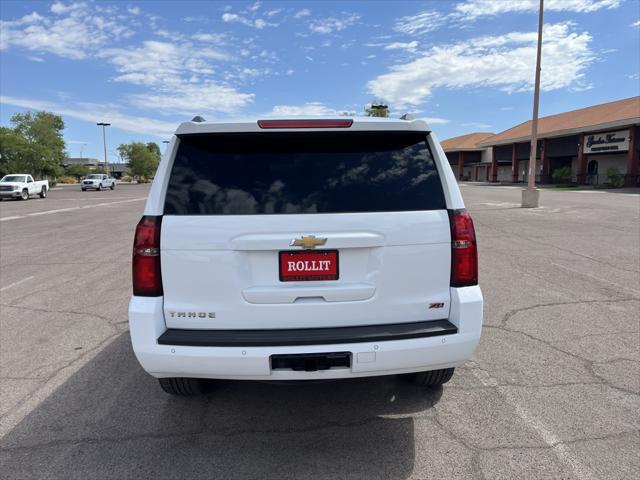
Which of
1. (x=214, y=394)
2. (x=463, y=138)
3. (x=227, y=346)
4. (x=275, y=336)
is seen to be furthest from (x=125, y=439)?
(x=463, y=138)

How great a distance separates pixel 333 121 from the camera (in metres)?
2.76

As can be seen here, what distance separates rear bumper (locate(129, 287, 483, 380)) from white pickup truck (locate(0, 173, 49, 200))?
36654 millimetres

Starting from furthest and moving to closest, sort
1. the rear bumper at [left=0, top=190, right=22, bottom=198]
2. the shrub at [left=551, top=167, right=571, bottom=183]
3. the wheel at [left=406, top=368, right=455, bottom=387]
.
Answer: the shrub at [left=551, top=167, right=571, bottom=183] → the rear bumper at [left=0, top=190, right=22, bottom=198] → the wheel at [left=406, top=368, right=455, bottom=387]

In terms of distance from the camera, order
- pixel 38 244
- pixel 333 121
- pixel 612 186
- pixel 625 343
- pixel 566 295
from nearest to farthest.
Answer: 1. pixel 333 121
2. pixel 625 343
3. pixel 566 295
4. pixel 38 244
5. pixel 612 186

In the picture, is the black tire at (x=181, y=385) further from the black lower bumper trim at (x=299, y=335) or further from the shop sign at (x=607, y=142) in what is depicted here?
the shop sign at (x=607, y=142)

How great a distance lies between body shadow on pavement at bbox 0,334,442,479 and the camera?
2668mm

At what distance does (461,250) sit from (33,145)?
6692 cm

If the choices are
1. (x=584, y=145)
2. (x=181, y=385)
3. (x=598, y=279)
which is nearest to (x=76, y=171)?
(x=584, y=145)

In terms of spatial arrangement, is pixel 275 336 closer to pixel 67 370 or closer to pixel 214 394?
pixel 214 394

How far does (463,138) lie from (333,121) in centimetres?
8075

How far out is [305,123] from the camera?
2768 mm

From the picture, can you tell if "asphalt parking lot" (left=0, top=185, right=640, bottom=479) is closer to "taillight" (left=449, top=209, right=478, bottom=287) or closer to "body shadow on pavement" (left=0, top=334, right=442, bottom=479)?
"body shadow on pavement" (left=0, top=334, right=442, bottom=479)

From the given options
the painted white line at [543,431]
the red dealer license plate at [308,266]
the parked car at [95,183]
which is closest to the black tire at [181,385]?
the red dealer license plate at [308,266]

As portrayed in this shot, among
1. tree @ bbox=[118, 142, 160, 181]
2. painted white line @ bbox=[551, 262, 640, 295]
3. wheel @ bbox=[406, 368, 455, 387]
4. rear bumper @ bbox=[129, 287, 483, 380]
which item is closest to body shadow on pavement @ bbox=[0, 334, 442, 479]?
wheel @ bbox=[406, 368, 455, 387]
